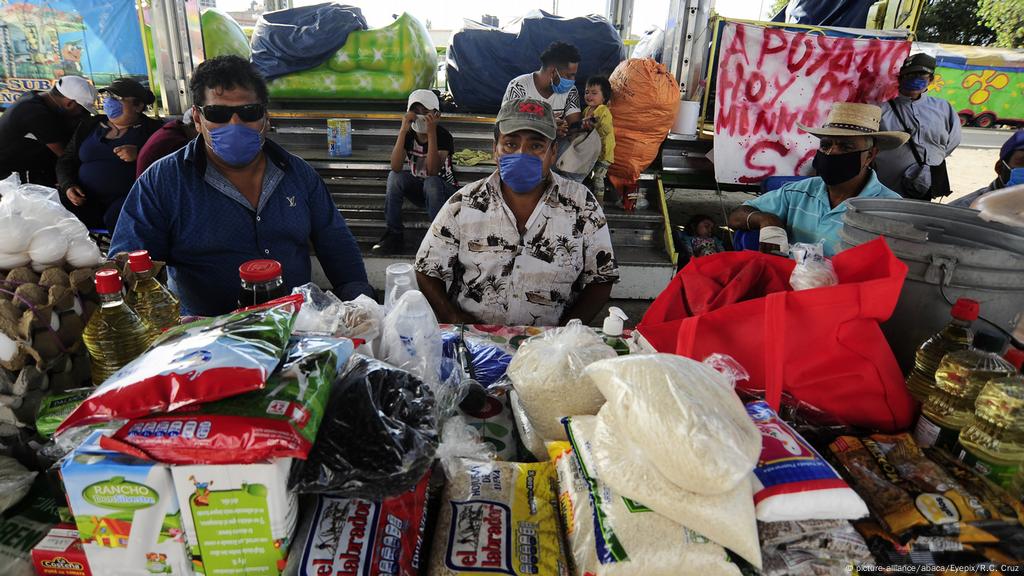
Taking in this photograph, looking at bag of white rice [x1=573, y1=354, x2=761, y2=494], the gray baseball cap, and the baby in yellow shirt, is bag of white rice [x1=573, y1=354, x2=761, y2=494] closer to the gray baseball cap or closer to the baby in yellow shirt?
the gray baseball cap

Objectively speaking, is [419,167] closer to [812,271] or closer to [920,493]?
[812,271]

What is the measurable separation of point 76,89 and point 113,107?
653 millimetres

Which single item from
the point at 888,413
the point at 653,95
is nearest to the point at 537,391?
the point at 888,413

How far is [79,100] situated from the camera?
4066 millimetres

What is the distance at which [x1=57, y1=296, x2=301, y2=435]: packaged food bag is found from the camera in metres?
0.70

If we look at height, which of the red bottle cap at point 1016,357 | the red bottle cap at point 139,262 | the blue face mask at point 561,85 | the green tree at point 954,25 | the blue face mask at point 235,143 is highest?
the green tree at point 954,25

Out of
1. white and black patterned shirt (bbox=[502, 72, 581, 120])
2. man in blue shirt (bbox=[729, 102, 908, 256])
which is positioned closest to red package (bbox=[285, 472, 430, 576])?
man in blue shirt (bbox=[729, 102, 908, 256])

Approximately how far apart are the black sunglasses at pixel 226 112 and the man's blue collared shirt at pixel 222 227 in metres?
0.15

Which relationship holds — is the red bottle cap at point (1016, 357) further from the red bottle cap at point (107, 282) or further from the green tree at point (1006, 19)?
the green tree at point (1006, 19)

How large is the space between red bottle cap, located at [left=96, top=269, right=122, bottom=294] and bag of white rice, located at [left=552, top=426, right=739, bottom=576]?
3.14 ft

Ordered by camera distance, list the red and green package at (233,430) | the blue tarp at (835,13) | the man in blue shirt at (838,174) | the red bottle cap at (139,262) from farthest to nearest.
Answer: the blue tarp at (835,13) < the man in blue shirt at (838,174) < the red bottle cap at (139,262) < the red and green package at (233,430)

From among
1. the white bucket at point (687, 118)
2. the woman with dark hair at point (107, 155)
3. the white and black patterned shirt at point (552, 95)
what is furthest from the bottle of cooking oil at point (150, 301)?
the white bucket at point (687, 118)

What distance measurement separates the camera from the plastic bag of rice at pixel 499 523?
80 cm

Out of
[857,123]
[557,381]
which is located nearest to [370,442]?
[557,381]
